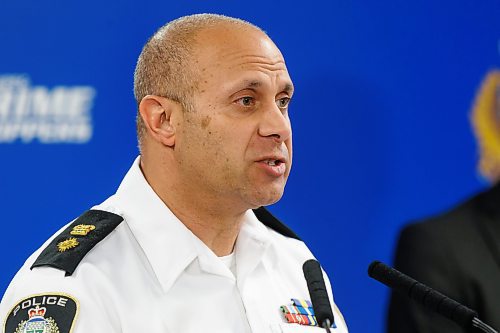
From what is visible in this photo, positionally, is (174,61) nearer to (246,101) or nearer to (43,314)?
(246,101)

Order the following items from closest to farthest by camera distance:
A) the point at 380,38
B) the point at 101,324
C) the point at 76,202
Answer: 1. the point at 101,324
2. the point at 76,202
3. the point at 380,38

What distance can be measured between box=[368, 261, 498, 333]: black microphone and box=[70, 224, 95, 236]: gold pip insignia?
0.58 meters

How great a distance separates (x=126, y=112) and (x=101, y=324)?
3.01 feet

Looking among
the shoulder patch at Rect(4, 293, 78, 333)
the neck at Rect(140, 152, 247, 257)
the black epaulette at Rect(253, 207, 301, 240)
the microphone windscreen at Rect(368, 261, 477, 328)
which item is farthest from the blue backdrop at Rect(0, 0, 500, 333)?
the microphone windscreen at Rect(368, 261, 477, 328)

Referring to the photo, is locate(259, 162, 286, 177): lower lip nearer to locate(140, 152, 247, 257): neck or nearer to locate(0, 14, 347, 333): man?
locate(0, 14, 347, 333): man

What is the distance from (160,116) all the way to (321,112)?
87 centimetres

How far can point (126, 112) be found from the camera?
2.62 m

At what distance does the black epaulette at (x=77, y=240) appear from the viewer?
1886 mm

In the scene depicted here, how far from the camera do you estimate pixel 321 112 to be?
2879 mm

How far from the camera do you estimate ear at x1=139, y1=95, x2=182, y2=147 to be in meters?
2.09

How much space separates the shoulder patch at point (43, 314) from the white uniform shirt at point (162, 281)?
0.04 feet

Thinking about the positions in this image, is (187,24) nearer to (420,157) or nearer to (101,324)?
(101,324)

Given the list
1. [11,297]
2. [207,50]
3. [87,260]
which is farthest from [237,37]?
[11,297]

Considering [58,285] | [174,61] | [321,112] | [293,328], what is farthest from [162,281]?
[321,112]
